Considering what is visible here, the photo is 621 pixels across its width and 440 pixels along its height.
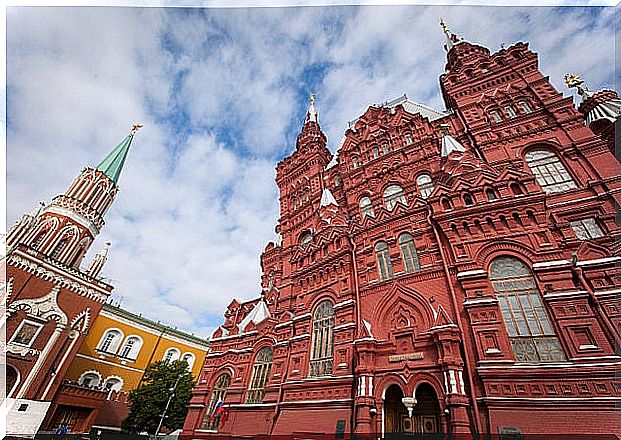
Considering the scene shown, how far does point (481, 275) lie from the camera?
10195 mm

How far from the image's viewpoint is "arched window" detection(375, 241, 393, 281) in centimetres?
1295

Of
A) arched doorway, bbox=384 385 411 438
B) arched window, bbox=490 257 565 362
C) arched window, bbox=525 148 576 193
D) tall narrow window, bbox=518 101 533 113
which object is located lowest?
arched doorway, bbox=384 385 411 438

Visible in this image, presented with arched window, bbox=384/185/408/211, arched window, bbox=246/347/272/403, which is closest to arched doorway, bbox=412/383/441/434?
arched window, bbox=246/347/272/403

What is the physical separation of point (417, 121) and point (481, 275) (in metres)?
10.9

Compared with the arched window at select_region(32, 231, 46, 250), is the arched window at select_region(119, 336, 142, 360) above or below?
below

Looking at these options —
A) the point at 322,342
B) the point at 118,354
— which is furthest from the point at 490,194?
the point at 118,354

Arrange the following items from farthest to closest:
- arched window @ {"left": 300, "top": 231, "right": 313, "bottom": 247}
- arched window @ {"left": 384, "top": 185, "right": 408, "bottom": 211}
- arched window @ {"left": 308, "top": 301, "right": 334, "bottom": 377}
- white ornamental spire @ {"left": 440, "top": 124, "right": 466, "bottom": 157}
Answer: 1. arched window @ {"left": 300, "top": 231, "right": 313, "bottom": 247}
2. arched window @ {"left": 384, "top": 185, "right": 408, "bottom": 211}
3. white ornamental spire @ {"left": 440, "top": 124, "right": 466, "bottom": 157}
4. arched window @ {"left": 308, "top": 301, "right": 334, "bottom": 377}

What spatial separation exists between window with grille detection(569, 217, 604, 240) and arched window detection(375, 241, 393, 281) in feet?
20.8

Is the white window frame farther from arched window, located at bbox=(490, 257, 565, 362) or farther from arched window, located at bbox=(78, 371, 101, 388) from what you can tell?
arched window, located at bbox=(490, 257, 565, 362)

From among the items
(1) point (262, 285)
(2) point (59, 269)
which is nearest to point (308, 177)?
(1) point (262, 285)

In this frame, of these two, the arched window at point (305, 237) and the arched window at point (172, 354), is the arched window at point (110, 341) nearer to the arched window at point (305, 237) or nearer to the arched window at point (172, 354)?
the arched window at point (172, 354)

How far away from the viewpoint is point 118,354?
32062 millimetres

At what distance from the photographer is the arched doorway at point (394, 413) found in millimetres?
9914

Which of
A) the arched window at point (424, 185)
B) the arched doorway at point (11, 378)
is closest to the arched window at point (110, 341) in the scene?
the arched doorway at point (11, 378)
